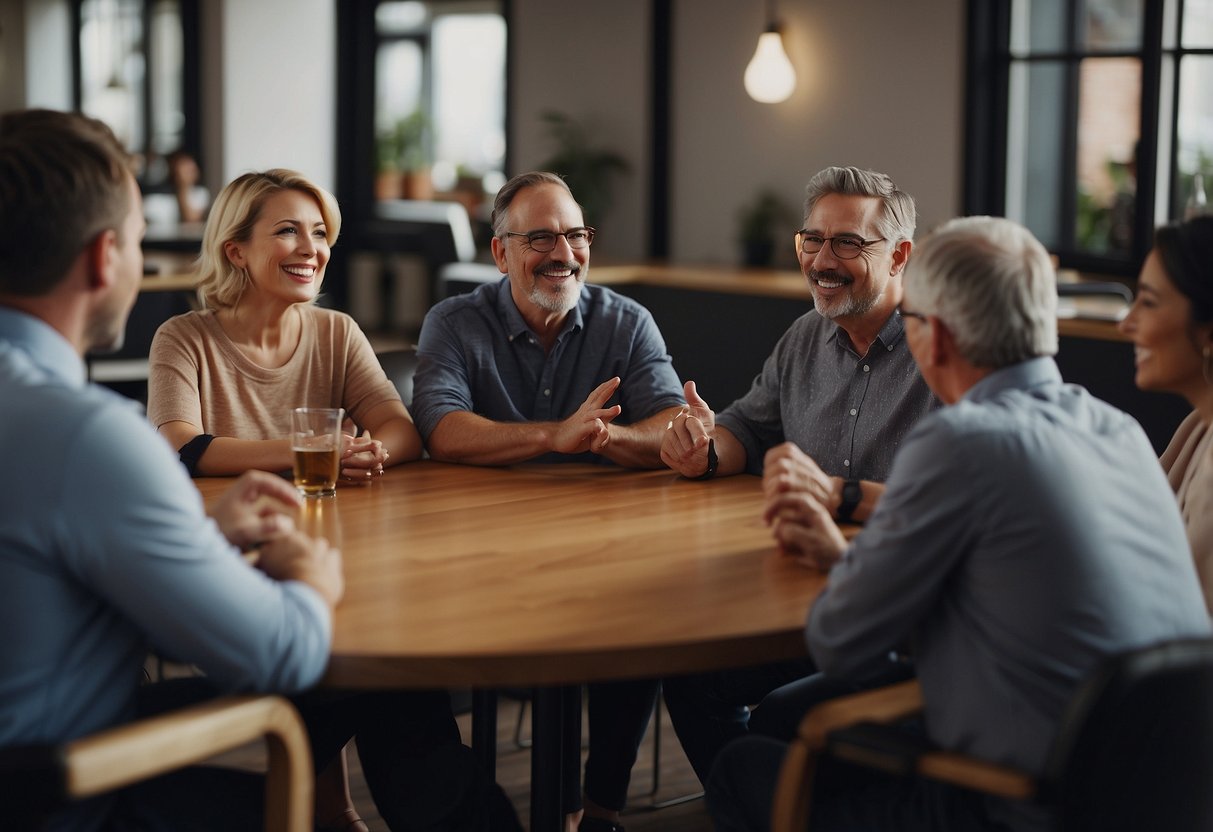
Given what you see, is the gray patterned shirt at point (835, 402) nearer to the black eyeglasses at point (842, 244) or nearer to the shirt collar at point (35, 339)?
the black eyeglasses at point (842, 244)

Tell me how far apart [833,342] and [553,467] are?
0.58 m

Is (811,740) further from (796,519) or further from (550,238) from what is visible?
(550,238)

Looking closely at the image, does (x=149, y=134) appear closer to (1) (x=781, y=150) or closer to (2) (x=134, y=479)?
(1) (x=781, y=150)

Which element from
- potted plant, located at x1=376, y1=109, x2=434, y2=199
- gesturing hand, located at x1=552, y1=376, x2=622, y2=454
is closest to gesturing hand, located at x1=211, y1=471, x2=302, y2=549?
gesturing hand, located at x1=552, y1=376, x2=622, y2=454

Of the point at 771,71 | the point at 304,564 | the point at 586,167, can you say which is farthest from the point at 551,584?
the point at 586,167

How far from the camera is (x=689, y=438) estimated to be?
250cm

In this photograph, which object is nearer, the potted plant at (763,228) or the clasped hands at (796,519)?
the clasped hands at (796,519)

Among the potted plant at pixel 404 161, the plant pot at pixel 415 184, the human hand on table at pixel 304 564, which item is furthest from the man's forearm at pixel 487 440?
the plant pot at pixel 415 184

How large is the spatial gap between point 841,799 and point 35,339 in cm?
107

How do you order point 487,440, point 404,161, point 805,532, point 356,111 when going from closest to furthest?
point 805,532 → point 487,440 → point 356,111 → point 404,161

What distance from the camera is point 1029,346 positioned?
171cm

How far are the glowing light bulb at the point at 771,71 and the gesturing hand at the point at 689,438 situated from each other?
4.73m

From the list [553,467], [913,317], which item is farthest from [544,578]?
[553,467]

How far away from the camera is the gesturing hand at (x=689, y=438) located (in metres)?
2.49
